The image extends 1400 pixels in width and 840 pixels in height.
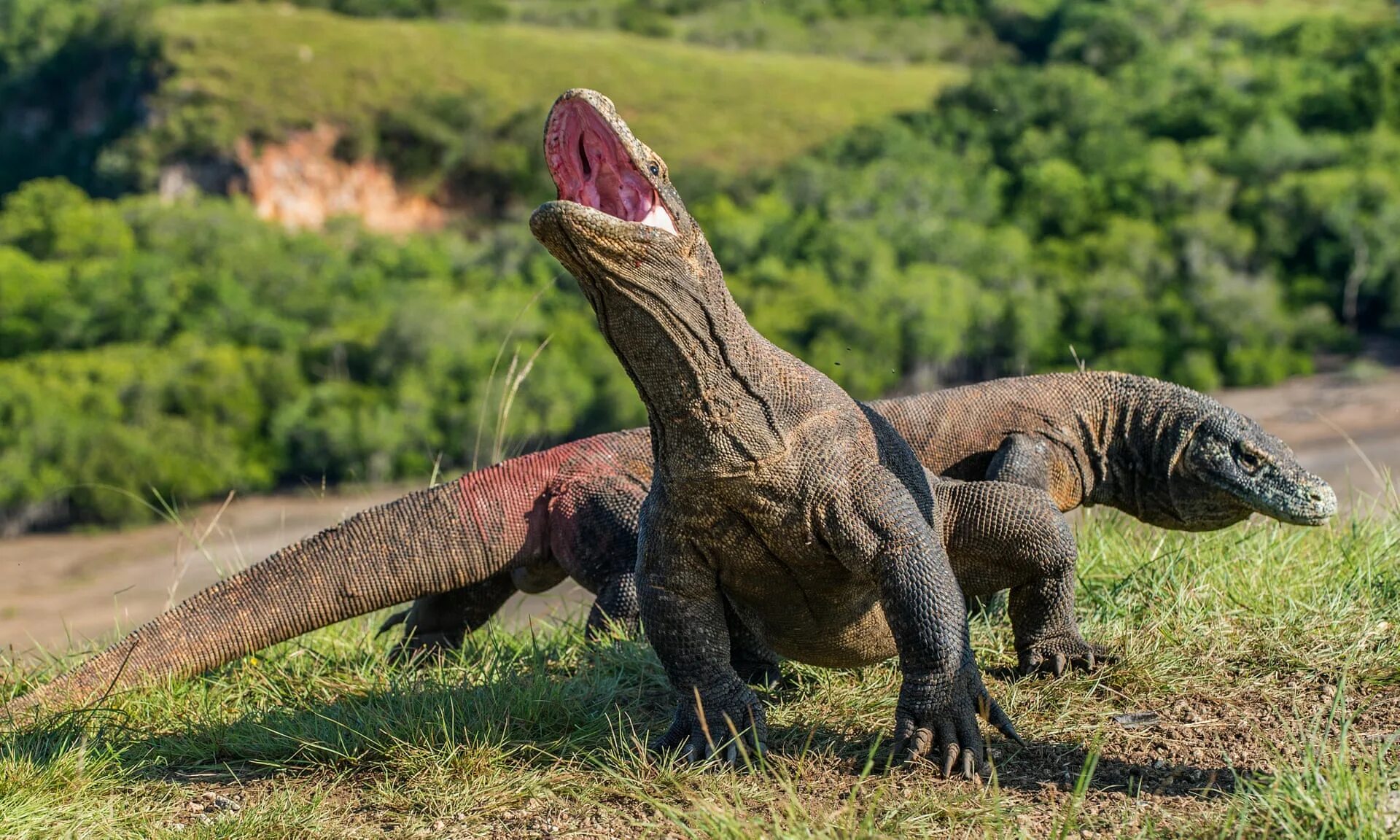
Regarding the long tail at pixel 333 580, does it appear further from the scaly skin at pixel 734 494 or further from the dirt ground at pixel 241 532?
the dirt ground at pixel 241 532

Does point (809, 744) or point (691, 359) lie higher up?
point (691, 359)

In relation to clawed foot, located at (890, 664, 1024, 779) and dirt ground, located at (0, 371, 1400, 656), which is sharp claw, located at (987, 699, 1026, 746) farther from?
dirt ground, located at (0, 371, 1400, 656)

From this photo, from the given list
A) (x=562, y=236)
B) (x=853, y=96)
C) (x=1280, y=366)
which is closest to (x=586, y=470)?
(x=562, y=236)

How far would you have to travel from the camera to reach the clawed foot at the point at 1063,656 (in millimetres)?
3854

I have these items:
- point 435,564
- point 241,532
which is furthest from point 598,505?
point 241,532

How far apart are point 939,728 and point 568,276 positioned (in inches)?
1482

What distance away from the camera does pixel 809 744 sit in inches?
136

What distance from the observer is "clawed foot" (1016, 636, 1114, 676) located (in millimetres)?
3854

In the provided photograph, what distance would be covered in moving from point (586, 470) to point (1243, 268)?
37.2m

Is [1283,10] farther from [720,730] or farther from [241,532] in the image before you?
[720,730]

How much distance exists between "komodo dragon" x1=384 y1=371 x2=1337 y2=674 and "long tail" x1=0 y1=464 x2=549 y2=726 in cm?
12

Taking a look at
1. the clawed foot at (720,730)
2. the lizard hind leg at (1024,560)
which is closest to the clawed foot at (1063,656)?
the lizard hind leg at (1024,560)

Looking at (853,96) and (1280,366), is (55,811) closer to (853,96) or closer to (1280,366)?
(1280,366)

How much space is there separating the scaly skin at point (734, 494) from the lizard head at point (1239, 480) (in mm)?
1781
